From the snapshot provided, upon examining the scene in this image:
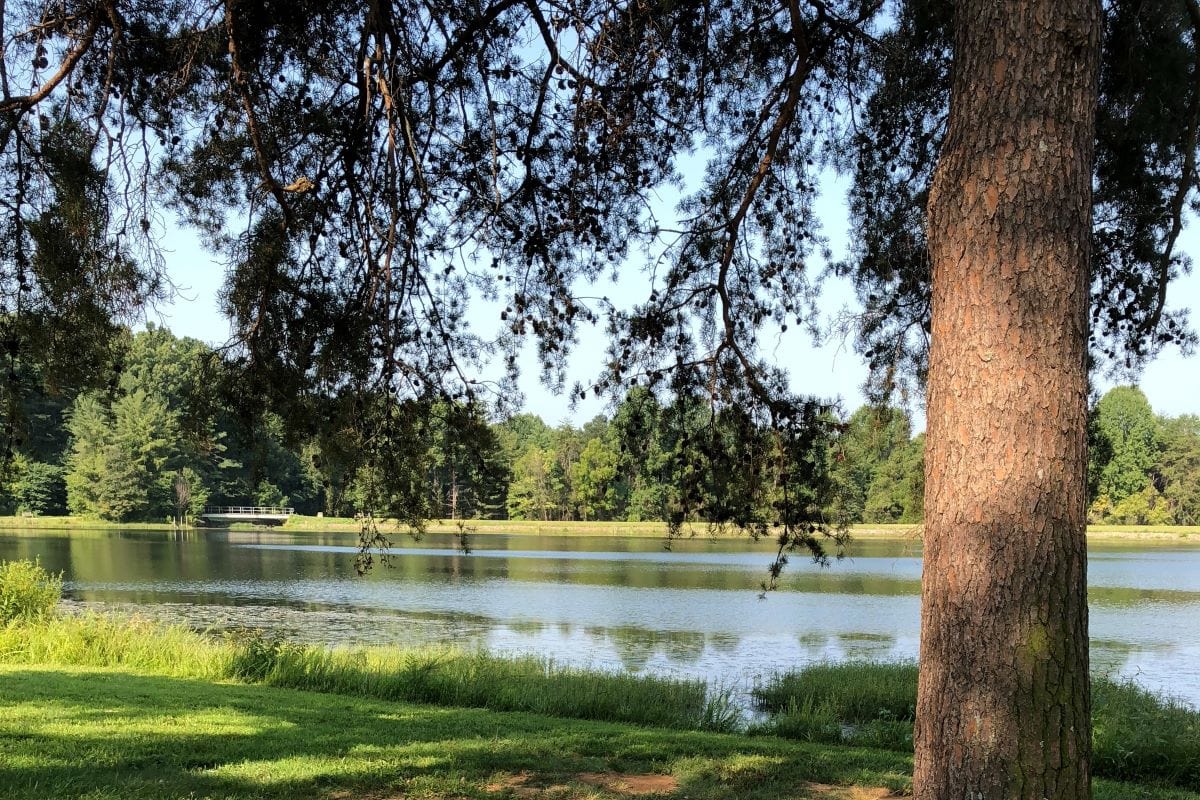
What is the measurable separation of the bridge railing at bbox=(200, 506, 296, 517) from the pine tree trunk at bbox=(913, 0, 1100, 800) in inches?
2240

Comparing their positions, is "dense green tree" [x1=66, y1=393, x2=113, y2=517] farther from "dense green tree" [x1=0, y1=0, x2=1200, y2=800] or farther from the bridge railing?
"dense green tree" [x1=0, y1=0, x2=1200, y2=800]

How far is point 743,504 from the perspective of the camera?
551 centimetres

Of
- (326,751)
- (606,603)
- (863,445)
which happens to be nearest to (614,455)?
(863,445)

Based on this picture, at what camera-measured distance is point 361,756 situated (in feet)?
17.5

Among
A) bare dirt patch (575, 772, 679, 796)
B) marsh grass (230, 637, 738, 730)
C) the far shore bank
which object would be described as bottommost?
the far shore bank

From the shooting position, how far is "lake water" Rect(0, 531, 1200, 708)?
1488 centimetres

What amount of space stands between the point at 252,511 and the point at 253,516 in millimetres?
2024

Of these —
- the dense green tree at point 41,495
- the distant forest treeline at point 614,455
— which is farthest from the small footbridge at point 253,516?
the distant forest treeline at point 614,455

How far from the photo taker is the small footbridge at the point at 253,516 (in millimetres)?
Answer: 55688

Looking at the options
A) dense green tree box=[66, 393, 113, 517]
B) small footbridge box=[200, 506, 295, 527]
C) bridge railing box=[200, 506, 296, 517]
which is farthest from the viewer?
bridge railing box=[200, 506, 296, 517]

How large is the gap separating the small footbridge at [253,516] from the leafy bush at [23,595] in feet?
147

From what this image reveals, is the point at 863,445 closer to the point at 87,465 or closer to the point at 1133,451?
the point at 87,465

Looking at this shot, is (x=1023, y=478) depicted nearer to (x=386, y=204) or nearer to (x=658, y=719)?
(x=386, y=204)

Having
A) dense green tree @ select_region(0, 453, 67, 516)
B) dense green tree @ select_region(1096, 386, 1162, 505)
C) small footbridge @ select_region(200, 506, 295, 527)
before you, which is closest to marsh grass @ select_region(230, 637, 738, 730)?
dense green tree @ select_region(0, 453, 67, 516)
